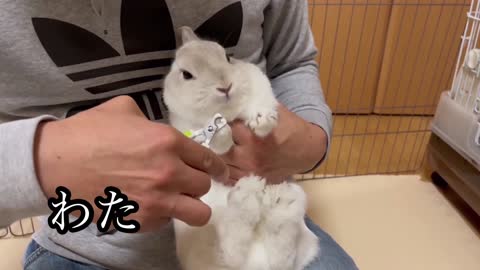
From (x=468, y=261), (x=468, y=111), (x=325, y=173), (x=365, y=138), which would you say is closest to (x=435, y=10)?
(x=365, y=138)

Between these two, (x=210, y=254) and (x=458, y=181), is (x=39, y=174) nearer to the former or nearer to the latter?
(x=210, y=254)

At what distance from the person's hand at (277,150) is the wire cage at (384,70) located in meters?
0.91

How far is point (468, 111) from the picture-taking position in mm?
1379

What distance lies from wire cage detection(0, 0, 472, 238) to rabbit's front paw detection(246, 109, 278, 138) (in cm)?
100

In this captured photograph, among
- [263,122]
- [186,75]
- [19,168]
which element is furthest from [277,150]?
[19,168]

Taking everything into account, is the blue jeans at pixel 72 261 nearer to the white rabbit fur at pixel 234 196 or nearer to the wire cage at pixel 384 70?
the white rabbit fur at pixel 234 196

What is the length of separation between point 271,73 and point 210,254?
0.49m

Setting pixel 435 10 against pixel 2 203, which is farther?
pixel 435 10

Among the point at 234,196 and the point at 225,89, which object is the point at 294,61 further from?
the point at 234,196

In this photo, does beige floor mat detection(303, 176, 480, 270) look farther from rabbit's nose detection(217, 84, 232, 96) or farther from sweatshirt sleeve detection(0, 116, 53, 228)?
sweatshirt sleeve detection(0, 116, 53, 228)

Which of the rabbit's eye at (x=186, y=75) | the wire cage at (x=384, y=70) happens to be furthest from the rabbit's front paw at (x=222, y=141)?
the wire cage at (x=384, y=70)

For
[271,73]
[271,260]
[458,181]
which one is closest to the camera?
[271,260]

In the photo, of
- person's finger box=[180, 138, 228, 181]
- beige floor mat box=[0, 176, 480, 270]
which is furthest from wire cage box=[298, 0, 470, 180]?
person's finger box=[180, 138, 228, 181]

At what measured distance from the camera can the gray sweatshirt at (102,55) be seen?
0.73 meters
